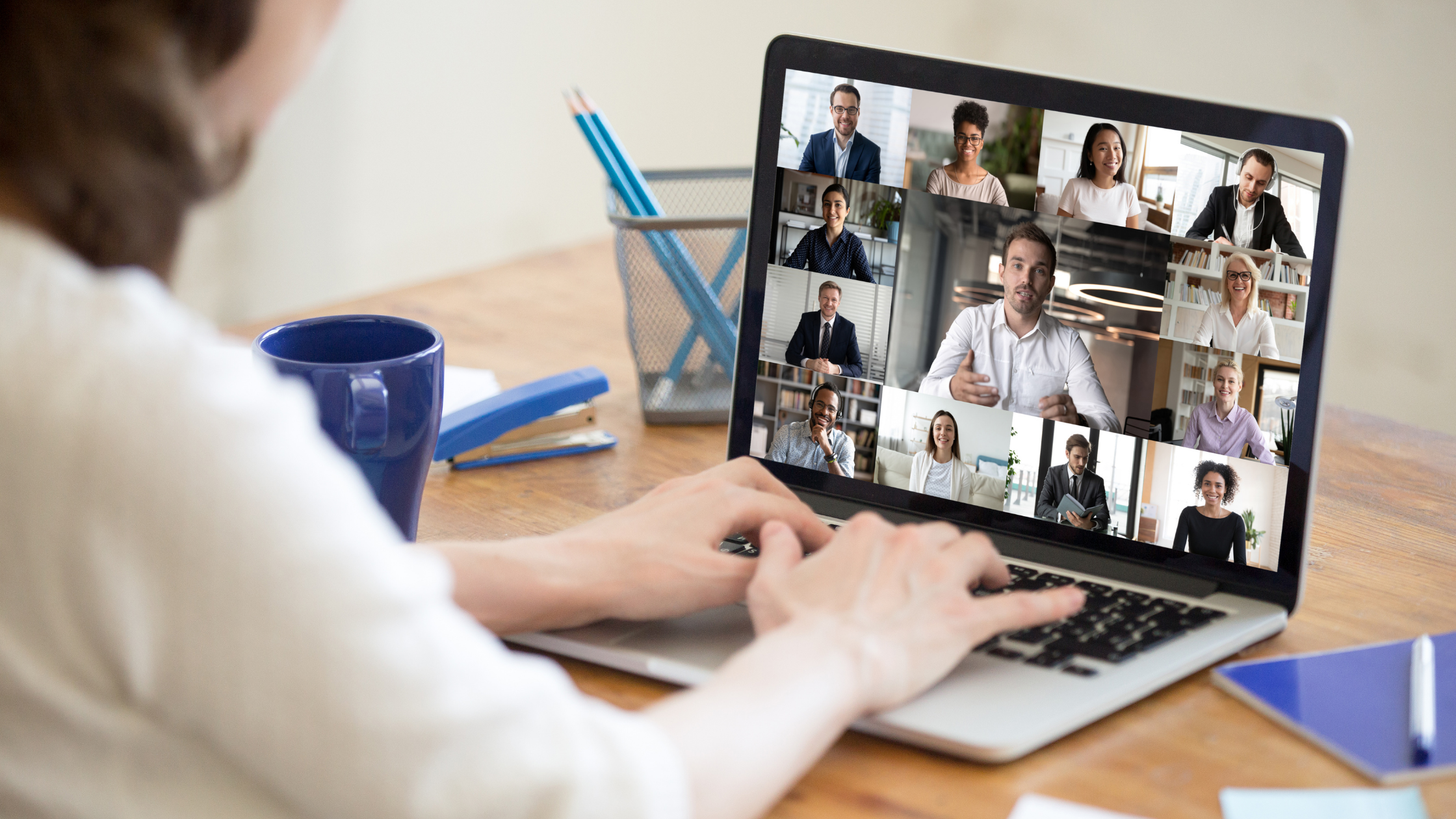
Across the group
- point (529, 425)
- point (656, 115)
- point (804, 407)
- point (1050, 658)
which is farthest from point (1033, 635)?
point (656, 115)

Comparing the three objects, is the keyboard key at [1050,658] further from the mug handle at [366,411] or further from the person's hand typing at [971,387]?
the mug handle at [366,411]

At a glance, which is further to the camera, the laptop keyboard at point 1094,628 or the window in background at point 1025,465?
the window in background at point 1025,465

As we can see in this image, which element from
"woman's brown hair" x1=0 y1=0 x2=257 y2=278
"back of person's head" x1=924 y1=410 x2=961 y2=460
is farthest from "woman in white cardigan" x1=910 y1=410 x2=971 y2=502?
"woman's brown hair" x1=0 y1=0 x2=257 y2=278

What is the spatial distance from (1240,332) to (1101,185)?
0.37ft

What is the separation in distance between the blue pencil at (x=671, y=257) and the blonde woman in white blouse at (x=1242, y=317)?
416 mm

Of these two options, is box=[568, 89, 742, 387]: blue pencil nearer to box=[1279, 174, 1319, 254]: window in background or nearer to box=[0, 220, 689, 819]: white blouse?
box=[1279, 174, 1319, 254]: window in background

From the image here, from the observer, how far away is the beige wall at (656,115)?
193 cm

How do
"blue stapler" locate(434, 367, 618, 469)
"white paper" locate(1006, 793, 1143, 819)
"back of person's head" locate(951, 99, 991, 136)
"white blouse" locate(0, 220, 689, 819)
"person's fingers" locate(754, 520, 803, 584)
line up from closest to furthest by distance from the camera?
"white blouse" locate(0, 220, 689, 819) < "white paper" locate(1006, 793, 1143, 819) < "person's fingers" locate(754, 520, 803, 584) < "back of person's head" locate(951, 99, 991, 136) < "blue stapler" locate(434, 367, 618, 469)

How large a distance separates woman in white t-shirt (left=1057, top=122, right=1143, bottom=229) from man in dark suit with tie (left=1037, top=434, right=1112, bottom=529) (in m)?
0.13

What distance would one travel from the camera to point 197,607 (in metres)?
0.33

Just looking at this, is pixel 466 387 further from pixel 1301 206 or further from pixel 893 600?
pixel 1301 206

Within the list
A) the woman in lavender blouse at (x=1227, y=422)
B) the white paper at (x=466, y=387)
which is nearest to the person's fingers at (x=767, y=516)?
the woman in lavender blouse at (x=1227, y=422)

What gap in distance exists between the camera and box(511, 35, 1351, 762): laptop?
0.60 metres

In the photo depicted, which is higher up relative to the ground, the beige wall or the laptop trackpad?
the beige wall
